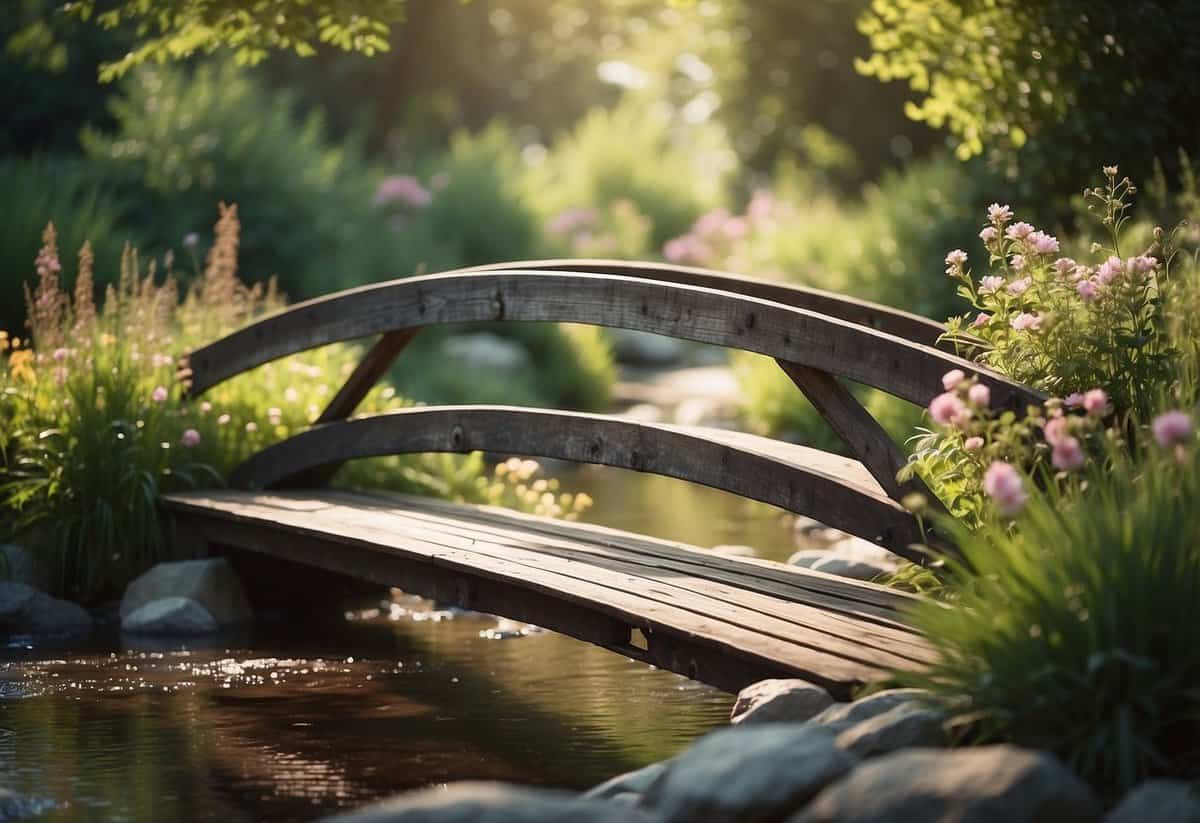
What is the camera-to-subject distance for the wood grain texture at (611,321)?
5.43 m

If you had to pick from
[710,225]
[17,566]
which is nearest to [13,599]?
[17,566]

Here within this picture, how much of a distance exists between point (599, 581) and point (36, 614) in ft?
11.3

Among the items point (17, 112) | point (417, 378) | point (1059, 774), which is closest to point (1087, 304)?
point (1059, 774)

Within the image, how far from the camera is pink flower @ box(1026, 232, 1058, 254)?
5.79m

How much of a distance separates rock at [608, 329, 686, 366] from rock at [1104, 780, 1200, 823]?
1783cm

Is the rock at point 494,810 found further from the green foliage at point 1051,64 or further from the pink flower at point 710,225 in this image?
the pink flower at point 710,225

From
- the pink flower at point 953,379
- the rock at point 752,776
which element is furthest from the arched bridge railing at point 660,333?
the rock at point 752,776

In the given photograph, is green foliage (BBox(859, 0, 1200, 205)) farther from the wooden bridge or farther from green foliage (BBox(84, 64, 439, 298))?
green foliage (BBox(84, 64, 439, 298))

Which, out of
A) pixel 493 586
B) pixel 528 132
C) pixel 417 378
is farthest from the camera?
pixel 528 132

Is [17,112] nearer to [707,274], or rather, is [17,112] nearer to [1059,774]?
[707,274]

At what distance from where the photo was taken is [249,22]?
986 centimetres

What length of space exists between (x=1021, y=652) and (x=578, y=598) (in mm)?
1916

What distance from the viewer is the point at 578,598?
5.92 m

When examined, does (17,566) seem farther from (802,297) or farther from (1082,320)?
(1082,320)
